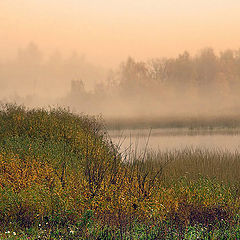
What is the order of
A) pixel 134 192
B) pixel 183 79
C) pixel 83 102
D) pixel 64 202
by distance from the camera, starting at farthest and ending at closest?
pixel 83 102 → pixel 183 79 → pixel 134 192 → pixel 64 202

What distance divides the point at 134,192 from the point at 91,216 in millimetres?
2264

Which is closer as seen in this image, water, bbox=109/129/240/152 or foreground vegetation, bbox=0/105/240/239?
foreground vegetation, bbox=0/105/240/239

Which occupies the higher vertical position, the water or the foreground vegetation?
the water

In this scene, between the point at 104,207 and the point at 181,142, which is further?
the point at 181,142

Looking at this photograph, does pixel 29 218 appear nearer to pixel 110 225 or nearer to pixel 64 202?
pixel 64 202

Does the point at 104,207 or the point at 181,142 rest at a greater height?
the point at 181,142

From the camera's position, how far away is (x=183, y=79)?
8244cm

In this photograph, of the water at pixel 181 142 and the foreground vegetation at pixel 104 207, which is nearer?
the foreground vegetation at pixel 104 207

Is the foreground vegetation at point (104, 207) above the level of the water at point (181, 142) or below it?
below

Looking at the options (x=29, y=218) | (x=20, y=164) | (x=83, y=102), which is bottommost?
(x=29, y=218)

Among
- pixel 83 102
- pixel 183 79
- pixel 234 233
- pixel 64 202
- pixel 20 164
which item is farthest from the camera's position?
pixel 83 102

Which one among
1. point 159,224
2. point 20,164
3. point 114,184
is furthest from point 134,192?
point 20,164

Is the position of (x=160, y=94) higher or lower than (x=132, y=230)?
higher

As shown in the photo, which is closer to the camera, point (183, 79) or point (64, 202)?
point (64, 202)
